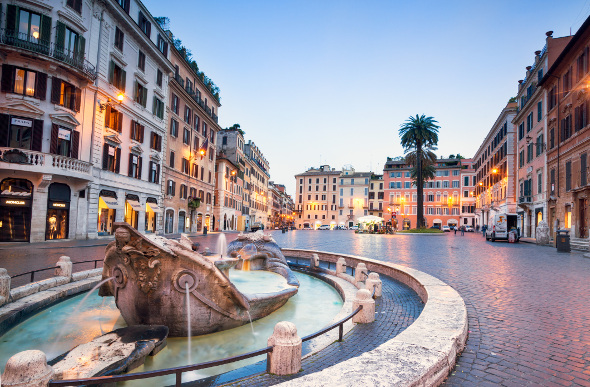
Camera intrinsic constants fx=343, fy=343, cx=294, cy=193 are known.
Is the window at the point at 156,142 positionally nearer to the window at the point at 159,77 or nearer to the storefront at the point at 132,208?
the window at the point at 159,77

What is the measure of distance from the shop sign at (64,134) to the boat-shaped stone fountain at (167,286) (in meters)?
18.5

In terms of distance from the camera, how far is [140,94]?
91.8ft

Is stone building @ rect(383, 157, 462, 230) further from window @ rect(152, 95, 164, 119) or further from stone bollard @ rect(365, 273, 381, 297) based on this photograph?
stone bollard @ rect(365, 273, 381, 297)

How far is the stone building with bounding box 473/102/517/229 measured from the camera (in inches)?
1583

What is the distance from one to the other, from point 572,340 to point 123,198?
2696 cm

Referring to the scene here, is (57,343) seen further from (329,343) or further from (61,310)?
(329,343)

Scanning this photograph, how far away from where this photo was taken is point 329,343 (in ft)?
16.0

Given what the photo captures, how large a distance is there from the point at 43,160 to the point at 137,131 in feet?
31.5

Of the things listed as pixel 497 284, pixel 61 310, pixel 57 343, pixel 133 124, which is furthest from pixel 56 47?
pixel 497 284

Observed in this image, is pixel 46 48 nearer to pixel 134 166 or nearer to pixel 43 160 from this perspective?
pixel 43 160

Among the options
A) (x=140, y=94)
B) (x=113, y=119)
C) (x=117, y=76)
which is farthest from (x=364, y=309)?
(x=140, y=94)

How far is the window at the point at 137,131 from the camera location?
88.1 feet

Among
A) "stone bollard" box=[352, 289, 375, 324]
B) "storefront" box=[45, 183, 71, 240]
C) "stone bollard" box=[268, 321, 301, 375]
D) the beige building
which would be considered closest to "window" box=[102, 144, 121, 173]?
"storefront" box=[45, 183, 71, 240]

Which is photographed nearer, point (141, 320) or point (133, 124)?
point (141, 320)
